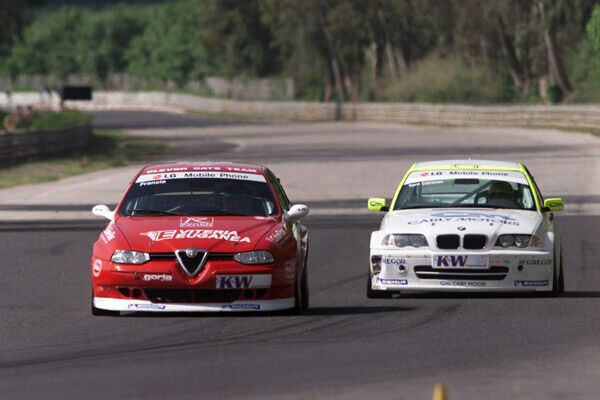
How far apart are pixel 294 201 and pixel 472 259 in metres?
16.1

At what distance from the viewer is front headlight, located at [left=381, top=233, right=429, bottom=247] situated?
14.2 m

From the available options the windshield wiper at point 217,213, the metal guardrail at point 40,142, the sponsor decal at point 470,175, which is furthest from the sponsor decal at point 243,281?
the metal guardrail at point 40,142

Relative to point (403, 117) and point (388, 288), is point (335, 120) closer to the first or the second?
point (403, 117)

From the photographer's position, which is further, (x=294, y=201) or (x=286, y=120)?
(x=286, y=120)

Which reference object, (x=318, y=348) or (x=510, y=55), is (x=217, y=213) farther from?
(x=510, y=55)

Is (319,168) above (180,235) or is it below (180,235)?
below

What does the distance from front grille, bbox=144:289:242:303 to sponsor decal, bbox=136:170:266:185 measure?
188 cm

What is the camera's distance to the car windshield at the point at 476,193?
15.2 meters

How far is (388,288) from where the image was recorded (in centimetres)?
1419

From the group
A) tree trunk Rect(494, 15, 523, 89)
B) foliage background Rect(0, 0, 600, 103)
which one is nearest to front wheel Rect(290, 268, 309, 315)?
foliage background Rect(0, 0, 600, 103)

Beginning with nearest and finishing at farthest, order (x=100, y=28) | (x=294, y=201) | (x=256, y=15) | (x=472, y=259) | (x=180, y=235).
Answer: (x=180, y=235) → (x=472, y=259) → (x=294, y=201) → (x=256, y=15) → (x=100, y=28)

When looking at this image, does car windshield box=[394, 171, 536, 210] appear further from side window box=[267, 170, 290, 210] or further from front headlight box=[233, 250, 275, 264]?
front headlight box=[233, 250, 275, 264]

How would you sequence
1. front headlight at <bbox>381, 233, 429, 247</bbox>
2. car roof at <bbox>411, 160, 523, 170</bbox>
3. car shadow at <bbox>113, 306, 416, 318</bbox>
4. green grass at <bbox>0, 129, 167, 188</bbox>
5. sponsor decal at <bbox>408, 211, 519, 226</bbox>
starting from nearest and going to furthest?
car shadow at <bbox>113, 306, 416, 318</bbox> → front headlight at <bbox>381, 233, 429, 247</bbox> → sponsor decal at <bbox>408, 211, 519, 226</bbox> → car roof at <bbox>411, 160, 523, 170</bbox> → green grass at <bbox>0, 129, 167, 188</bbox>

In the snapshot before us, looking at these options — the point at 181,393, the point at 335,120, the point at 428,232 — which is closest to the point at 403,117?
the point at 335,120
